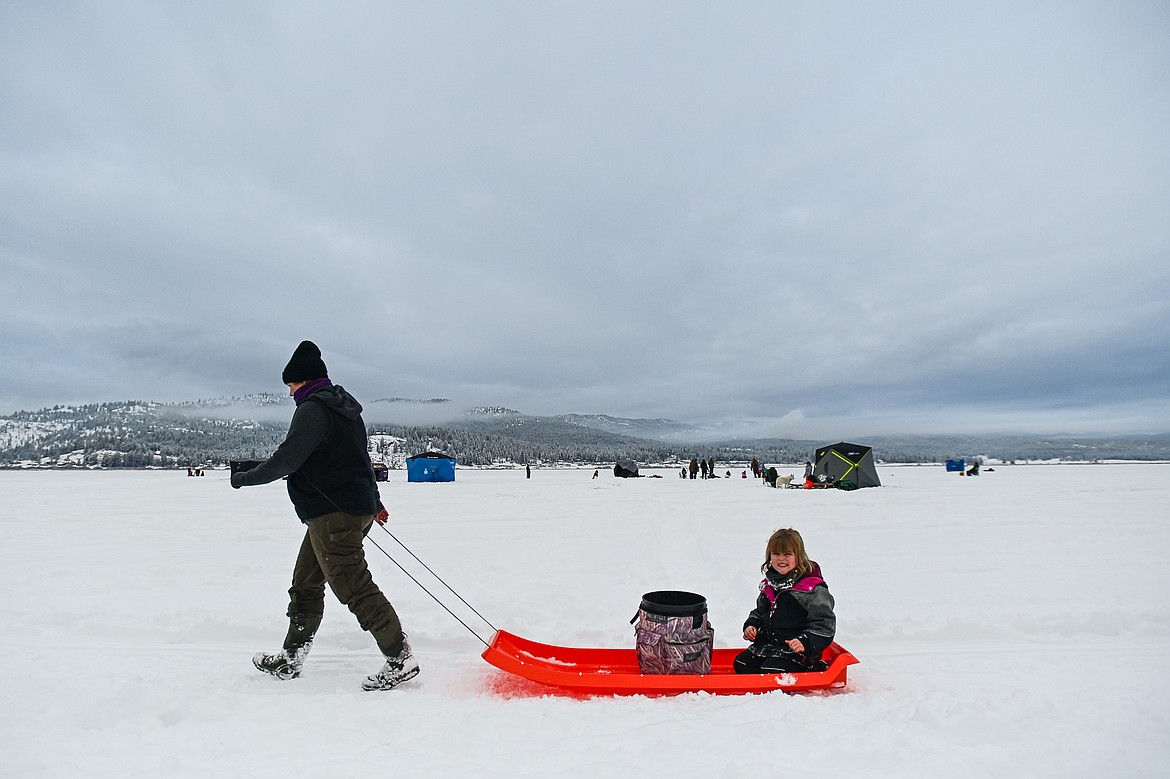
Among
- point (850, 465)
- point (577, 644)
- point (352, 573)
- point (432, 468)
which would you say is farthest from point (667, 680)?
point (432, 468)

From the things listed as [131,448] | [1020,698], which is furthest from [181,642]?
[131,448]

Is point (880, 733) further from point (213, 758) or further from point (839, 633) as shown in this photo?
point (213, 758)

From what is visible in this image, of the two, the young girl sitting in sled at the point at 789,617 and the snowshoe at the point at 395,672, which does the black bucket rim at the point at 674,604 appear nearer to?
the young girl sitting in sled at the point at 789,617

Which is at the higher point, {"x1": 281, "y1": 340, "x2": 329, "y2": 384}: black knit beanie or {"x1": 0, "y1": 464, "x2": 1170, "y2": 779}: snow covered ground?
{"x1": 281, "y1": 340, "x2": 329, "y2": 384}: black knit beanie

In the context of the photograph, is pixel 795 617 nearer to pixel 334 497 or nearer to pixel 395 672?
pixel 395 672

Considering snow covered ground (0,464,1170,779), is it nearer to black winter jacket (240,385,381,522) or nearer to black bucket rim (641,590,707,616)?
black bucket rim (641,590,707,616)

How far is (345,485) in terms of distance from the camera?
3.67m

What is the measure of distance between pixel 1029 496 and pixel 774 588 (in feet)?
60.2

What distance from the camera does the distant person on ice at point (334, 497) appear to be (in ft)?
11.7

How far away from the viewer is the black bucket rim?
11.8 feet

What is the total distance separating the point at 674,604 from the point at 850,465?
874 inches

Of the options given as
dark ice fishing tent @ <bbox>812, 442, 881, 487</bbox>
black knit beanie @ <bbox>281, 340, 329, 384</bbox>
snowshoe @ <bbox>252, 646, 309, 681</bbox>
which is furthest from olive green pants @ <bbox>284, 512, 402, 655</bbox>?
dark ice fishing tent @ <bbox>812, 442, 881, 487</bbox>

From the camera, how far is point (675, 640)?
3.60m

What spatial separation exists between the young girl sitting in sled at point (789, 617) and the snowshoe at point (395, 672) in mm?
1975
